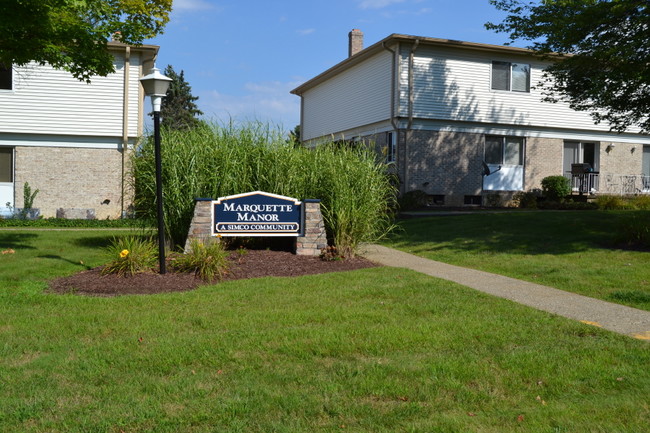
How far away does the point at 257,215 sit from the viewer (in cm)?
1070

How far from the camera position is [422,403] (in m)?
4.21

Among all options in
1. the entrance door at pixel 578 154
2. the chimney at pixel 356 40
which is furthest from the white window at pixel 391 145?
the entrance door at pixel 578 154

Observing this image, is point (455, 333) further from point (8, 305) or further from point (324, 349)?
point (8, 305)

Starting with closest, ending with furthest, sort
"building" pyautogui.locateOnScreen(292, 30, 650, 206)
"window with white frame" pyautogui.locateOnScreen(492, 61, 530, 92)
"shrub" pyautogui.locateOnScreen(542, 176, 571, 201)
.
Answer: "building" pyautogui.locateOnScreen(292, 30, 650, 206), "shrub" pyautogui.locateOnScreen(542, 176, 571, 201), "window with white frame" pyautogui.locateOnScreen(492, 61, 530, 92)

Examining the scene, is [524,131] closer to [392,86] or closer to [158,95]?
[392,86]

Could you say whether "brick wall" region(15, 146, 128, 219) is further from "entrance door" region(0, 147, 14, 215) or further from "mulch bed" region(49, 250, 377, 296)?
"mulch bed" region(49, 250, 377, 296)

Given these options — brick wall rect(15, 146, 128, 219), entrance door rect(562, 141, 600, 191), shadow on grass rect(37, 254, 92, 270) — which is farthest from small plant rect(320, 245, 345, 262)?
entrance door rect(562, 141, 600, 191)

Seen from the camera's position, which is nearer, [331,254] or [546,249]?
[331,254]

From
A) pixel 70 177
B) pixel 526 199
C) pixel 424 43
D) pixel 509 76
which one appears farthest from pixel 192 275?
pixel 509 76

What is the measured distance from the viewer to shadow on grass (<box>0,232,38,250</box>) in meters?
12.6

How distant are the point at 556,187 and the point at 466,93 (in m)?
4.98

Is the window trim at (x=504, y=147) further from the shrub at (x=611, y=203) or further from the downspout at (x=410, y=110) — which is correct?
the shrub at (x=611, y=203)

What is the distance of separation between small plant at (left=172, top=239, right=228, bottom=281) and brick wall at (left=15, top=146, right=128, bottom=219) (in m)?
12.4

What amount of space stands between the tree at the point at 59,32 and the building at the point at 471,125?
1080 cm
